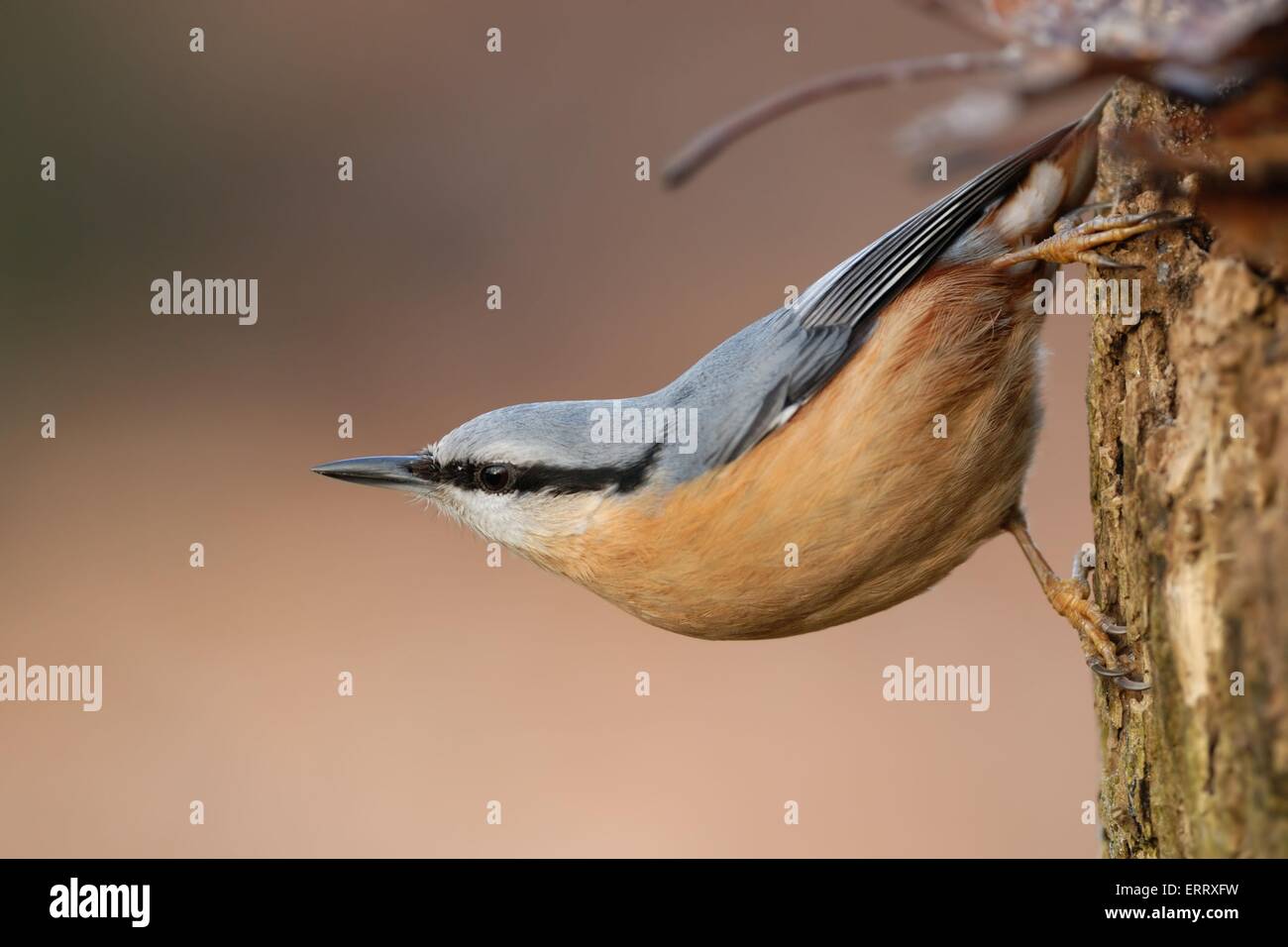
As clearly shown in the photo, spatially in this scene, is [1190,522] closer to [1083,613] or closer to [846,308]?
[1083,613]

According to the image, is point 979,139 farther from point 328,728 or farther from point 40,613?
point 40,613

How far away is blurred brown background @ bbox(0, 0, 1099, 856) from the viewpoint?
229 inches

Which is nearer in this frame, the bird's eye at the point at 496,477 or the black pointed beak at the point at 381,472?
the bird's eye at the point at 496,477

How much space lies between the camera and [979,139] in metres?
1.29

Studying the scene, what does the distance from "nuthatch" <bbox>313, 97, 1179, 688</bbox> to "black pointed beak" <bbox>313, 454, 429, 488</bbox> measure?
0.19 metres

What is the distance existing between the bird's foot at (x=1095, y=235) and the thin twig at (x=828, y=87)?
32.9 inches

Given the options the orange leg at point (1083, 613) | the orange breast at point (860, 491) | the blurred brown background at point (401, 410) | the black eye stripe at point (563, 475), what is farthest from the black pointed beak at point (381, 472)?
the blurred brown background at point (401, 410)

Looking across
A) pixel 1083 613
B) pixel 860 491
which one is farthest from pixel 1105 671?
pixel 860 491

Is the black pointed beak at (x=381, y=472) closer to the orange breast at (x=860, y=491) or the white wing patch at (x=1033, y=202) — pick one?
the orange breast at (x=860, y=491)

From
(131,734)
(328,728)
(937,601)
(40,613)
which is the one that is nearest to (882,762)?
(937,601)

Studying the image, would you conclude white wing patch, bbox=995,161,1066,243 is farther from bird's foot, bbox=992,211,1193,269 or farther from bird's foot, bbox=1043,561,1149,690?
bird's foot, bbox=1043,561,1149,690

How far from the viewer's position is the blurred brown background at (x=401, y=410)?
582cm

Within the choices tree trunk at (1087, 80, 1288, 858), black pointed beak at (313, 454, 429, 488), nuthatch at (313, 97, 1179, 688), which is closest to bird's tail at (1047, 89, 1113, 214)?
nuthatch at (313, 97, 1179, 688)

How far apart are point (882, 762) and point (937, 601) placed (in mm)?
1214
